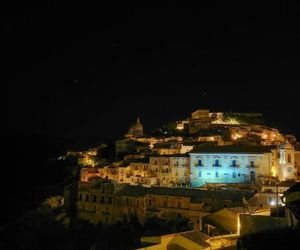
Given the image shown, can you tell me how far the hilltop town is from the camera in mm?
31000

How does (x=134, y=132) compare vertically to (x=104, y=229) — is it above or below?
above

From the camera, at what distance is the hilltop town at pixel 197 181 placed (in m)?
31.0

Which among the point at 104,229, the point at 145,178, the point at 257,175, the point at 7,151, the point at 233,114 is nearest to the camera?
the point at 104,229

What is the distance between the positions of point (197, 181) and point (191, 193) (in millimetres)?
10432

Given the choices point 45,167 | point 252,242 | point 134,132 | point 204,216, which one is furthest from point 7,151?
point 252,242

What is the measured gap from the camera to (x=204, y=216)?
3462cm

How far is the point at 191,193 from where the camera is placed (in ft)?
132

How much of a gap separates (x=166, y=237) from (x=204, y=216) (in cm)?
702

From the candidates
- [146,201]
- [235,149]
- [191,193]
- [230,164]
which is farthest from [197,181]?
[146,201]

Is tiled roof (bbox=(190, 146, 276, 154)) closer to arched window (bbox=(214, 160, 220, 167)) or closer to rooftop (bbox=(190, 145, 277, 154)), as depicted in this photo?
rooftop (bbox=(190, 145, 277, 154))

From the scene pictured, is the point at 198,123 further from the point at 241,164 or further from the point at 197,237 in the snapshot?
the point at 197,237

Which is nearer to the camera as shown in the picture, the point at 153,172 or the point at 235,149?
the point at 235,149

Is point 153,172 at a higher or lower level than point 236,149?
lower

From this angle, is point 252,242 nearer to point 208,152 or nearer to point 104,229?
point 104,229
